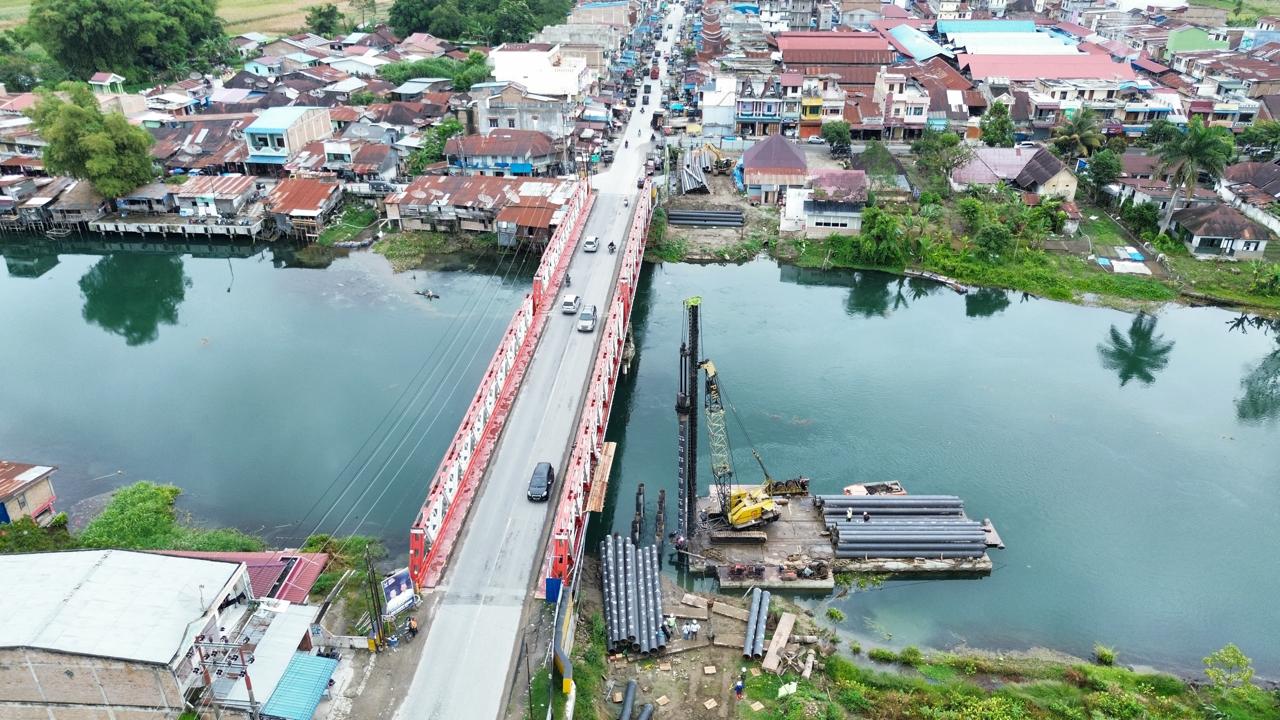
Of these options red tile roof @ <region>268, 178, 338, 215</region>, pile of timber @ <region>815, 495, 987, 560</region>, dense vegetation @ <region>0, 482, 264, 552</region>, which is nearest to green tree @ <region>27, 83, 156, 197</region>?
red tile roof @ <region>268, 178, 338, 215</region>

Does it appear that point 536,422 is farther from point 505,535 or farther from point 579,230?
point 579,230

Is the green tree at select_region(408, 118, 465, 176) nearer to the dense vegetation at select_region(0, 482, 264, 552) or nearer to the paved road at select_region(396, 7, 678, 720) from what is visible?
the paved road at select_region(396, 7, 678, 720)

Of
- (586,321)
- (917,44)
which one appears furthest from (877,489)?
(917,44)

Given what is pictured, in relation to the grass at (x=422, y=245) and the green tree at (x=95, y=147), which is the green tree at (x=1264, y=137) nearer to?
the grass at (x=422, y=245)

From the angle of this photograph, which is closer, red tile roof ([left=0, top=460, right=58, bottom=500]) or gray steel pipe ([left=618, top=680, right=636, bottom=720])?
gray steel pipe ([left=618, top=680, right=636, bottom=720])

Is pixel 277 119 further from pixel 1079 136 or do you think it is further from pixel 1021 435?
pixel 1079 136

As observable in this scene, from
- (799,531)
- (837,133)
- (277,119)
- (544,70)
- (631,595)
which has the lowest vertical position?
(799,531)
